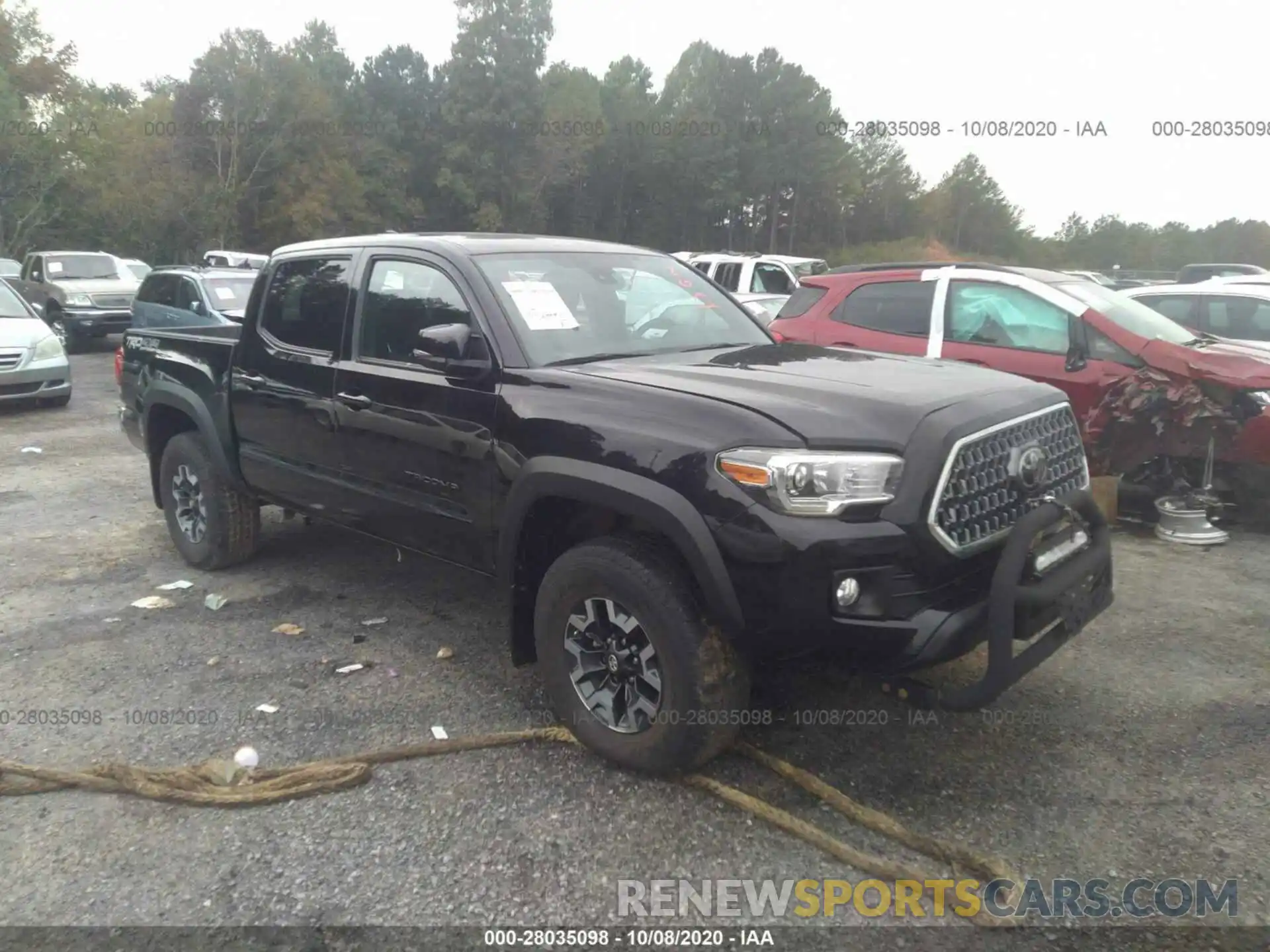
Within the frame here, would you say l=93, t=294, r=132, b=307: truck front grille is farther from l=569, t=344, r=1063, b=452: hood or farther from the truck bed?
l=569, t=344, r=1063, b=452: hood

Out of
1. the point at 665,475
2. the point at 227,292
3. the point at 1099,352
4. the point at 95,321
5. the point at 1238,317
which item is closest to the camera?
the point at 665,475

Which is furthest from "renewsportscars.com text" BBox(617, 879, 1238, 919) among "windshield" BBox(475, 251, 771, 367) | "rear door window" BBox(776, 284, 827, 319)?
"rear door window" BBox(776, 284, 827, 319)

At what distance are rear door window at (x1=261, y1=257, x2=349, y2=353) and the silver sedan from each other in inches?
313

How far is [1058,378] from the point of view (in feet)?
21.3

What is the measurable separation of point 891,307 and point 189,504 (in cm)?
501

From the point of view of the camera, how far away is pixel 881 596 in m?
2.88

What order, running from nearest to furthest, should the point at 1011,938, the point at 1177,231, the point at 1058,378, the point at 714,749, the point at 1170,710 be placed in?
the point at 1011,938 < the point at 714,749 < the point at 1170,710 < the point at 1058,378 < the point at 1177,231

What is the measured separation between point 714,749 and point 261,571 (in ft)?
11.5

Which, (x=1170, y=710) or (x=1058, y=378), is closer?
(x=1170, y=710)

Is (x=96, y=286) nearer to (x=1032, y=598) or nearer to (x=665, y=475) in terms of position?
(x=665, y=475)

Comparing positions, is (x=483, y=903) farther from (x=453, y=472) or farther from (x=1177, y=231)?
(x=1177, y=231)

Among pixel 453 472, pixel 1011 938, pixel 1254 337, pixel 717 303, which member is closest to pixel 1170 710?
pixel 1011 938

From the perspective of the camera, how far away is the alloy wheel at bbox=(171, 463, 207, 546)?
567 cm

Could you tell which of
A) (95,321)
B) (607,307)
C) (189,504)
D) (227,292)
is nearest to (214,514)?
(189,504)
